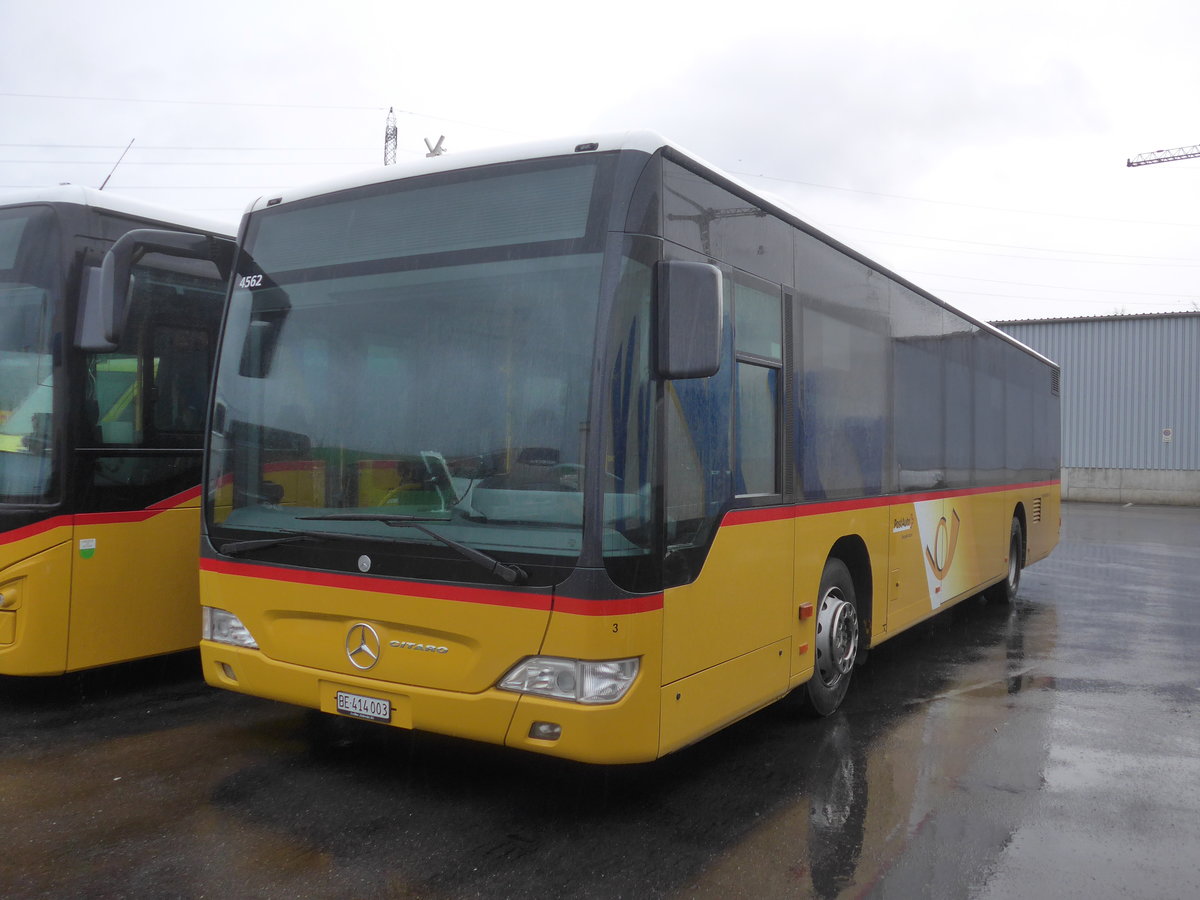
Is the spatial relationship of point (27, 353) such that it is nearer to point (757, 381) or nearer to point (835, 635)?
point (757, 381)

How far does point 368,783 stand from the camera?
193 inches

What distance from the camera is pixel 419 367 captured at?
4438 millimetres

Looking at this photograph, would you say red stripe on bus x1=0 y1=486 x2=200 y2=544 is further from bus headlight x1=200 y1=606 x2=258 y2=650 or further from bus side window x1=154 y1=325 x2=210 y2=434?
bus headlight x1=200 y1=606 x2=258 y2=650

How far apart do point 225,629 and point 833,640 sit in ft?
11.3

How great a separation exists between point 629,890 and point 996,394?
815 cm

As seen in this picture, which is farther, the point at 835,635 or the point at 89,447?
the point at 835,635

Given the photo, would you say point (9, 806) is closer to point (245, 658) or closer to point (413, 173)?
point (245, 658)

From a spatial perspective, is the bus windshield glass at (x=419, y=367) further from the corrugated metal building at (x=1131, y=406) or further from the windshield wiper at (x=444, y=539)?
the corrugated metal building at (x=1131, y=406)

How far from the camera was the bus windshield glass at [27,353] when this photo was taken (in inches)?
230

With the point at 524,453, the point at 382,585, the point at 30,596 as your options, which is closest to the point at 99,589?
the point at 30,596

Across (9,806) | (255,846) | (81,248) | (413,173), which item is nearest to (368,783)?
(255,846)

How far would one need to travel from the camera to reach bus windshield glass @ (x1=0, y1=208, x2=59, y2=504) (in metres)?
5.85

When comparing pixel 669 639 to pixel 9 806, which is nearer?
pixel 669 639

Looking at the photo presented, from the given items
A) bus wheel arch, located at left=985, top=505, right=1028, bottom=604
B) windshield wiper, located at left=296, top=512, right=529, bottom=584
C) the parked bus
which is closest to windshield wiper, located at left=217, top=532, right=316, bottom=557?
windshield wiper, located at left=296, top=512, right=529, bottom=584
